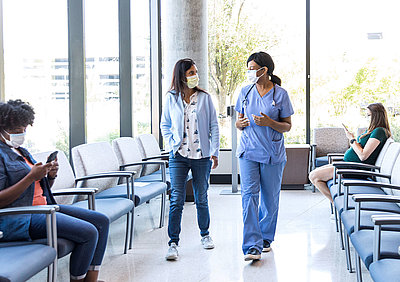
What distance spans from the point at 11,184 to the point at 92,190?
779 mm

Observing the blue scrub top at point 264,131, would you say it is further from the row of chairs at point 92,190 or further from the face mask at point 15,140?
the face mask at point 15,140

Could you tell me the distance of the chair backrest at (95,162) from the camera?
4.45 metres

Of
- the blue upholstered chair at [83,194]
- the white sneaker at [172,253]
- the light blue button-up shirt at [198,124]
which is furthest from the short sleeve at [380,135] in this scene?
the blue upholstered chair at [83,194]

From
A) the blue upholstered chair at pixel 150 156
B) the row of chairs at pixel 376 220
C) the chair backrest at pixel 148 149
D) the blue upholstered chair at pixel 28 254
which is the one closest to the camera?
the blue upholstered chair at pixel 28 254

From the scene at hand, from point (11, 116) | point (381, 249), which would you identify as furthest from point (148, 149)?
point (381, 249)

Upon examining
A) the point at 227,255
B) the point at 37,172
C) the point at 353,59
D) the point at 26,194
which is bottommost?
the point at 227,255

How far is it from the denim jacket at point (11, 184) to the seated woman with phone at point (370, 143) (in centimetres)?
311

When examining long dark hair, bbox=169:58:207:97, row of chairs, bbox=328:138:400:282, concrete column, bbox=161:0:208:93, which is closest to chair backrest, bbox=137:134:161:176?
concrete column, bbox=161:0:208:93

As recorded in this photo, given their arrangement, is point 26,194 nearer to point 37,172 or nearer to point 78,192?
point 37,172

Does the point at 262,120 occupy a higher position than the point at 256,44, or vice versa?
the point at 256,44

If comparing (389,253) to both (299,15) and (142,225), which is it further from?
(299,15)

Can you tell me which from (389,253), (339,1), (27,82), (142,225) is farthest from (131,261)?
(339,1)

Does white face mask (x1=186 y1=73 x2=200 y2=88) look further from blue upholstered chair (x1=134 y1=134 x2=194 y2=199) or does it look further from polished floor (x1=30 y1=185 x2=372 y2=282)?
blue upholstered chair (x1=134 y1=134 x2=194 y2=199)

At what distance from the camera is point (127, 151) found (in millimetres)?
5543
